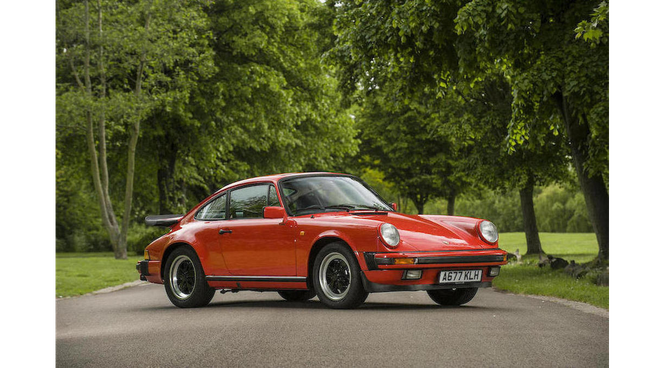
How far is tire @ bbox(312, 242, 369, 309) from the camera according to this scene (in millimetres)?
8141

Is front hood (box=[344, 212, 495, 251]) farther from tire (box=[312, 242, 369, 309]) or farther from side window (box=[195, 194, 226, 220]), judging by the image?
side window (box=[195, 194, 226, 220])

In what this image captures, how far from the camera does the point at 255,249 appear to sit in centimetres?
911

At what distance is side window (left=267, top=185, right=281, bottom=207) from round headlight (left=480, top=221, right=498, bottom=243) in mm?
2319

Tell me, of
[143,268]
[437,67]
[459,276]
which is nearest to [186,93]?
[437,67]

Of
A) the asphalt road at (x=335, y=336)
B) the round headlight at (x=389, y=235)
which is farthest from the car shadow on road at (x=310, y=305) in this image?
the round headlight at (x=389, y=235)

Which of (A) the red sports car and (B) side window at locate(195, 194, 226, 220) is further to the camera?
(B) side window at locate(195, 194, 226, 220)

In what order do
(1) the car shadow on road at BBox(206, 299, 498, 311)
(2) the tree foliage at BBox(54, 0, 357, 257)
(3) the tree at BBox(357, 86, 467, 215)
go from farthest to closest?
(3) the tree at BBox(357, 86, 467, 215)
(2) the tree foliage at BBox(54, 0, 357, 257)
(1) the car shadow on road at BBox(206, 299, 498, 311)

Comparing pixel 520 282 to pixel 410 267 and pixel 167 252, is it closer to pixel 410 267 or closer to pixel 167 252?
pixel 167 252

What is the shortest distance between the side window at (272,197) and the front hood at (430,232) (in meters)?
1.02

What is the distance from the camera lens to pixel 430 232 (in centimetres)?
836

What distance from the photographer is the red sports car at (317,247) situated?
802cm

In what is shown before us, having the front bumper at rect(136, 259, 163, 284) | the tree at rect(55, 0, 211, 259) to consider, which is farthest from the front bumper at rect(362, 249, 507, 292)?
the tree at rect(55, 0, 211, 259)

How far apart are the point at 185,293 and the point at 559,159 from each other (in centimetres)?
1552
